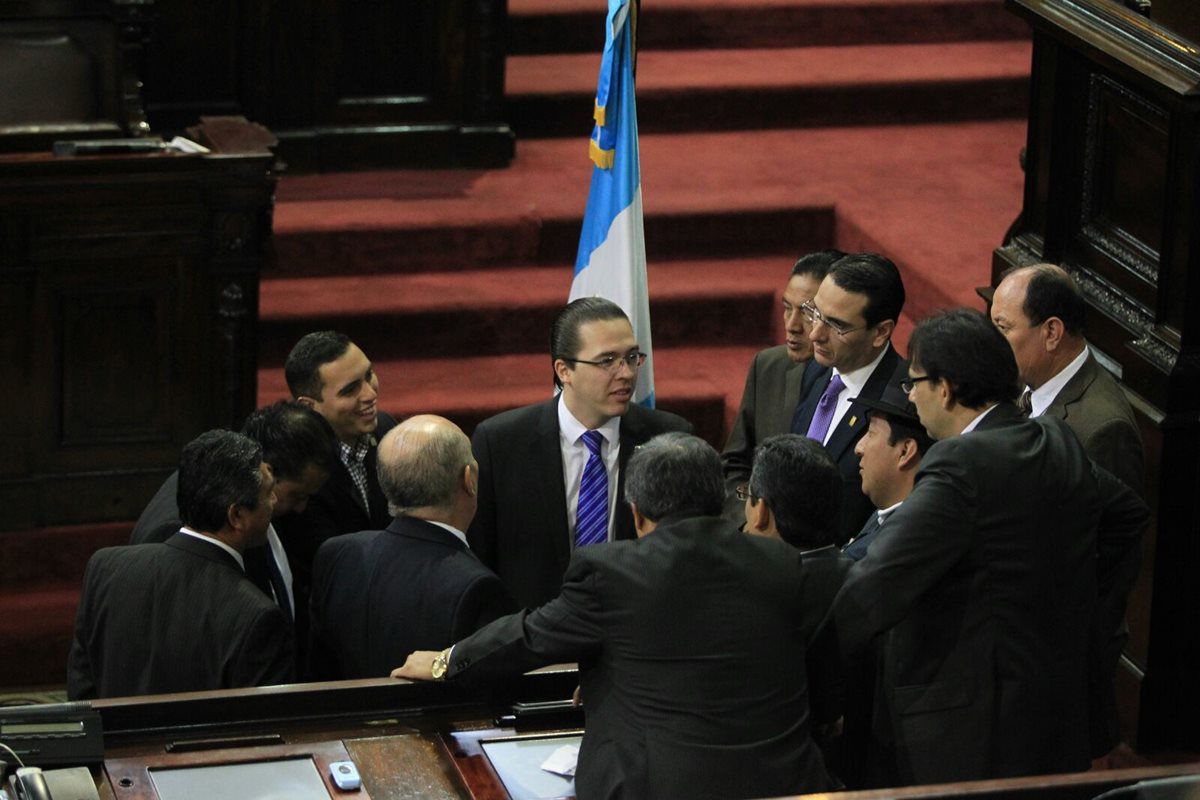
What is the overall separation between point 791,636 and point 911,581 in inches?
11.9

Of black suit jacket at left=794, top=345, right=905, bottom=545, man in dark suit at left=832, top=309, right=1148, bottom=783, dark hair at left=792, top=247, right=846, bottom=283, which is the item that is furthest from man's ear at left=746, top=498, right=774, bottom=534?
dark hair at left=792, top=247, right=846, bottom=283

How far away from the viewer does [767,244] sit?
7.95 metres

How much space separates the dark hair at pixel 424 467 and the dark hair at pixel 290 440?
Result: 13.8 inches

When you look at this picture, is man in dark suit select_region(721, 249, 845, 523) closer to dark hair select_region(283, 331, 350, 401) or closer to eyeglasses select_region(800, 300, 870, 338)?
eyeglasses select_region(800, 300, 870, 338)

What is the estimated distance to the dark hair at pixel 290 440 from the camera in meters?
4.54

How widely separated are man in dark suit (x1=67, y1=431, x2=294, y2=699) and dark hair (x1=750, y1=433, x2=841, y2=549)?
3.55 ft

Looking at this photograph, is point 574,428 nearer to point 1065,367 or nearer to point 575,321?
point 575,321

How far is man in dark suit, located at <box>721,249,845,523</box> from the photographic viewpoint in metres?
5.05

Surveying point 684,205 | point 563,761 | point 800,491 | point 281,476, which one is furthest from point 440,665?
point 684,205

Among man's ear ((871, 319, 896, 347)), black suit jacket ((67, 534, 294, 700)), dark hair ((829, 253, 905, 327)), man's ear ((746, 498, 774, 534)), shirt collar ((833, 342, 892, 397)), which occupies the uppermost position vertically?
dark hair ((829, 253, 905, 327))

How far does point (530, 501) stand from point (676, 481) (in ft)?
4.40

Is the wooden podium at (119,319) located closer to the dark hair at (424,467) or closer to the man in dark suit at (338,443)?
the man in dark suit at (338,443)

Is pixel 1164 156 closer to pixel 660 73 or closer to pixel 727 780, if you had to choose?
pixel 727 780

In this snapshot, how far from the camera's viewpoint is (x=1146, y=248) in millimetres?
5328
